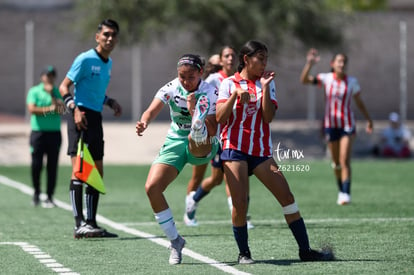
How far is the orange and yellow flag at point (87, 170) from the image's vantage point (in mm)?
10975

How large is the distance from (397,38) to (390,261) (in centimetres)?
3163

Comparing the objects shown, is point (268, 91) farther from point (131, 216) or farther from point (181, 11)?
point (181, 11)

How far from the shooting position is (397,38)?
39.3m

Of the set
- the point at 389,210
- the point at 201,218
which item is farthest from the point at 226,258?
the point at 389,210

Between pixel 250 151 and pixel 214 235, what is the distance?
8.59 feet

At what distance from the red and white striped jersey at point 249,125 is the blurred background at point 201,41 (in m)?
20.6

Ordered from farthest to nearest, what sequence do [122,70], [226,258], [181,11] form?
1. [122,70]
2. [181,11]
3. [226,258]

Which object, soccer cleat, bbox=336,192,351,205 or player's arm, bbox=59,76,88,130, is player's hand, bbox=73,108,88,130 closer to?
player's arm, bbox=59,76,88,130

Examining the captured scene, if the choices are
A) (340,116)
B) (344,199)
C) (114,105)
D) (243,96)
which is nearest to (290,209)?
(243,96)

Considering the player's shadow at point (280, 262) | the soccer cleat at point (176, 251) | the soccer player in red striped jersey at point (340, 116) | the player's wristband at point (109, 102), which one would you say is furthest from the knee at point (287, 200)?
the soccer player in red striped jersey at point (340, 116)

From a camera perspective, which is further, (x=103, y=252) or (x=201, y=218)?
(x=201, y=218)

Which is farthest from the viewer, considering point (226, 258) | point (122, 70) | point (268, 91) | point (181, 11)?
point (122, 70)

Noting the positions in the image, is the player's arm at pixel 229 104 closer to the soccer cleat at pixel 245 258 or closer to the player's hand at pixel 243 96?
the player's hand at pixel 243 96

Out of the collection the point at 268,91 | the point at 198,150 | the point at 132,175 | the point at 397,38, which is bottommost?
the point at 132,175
